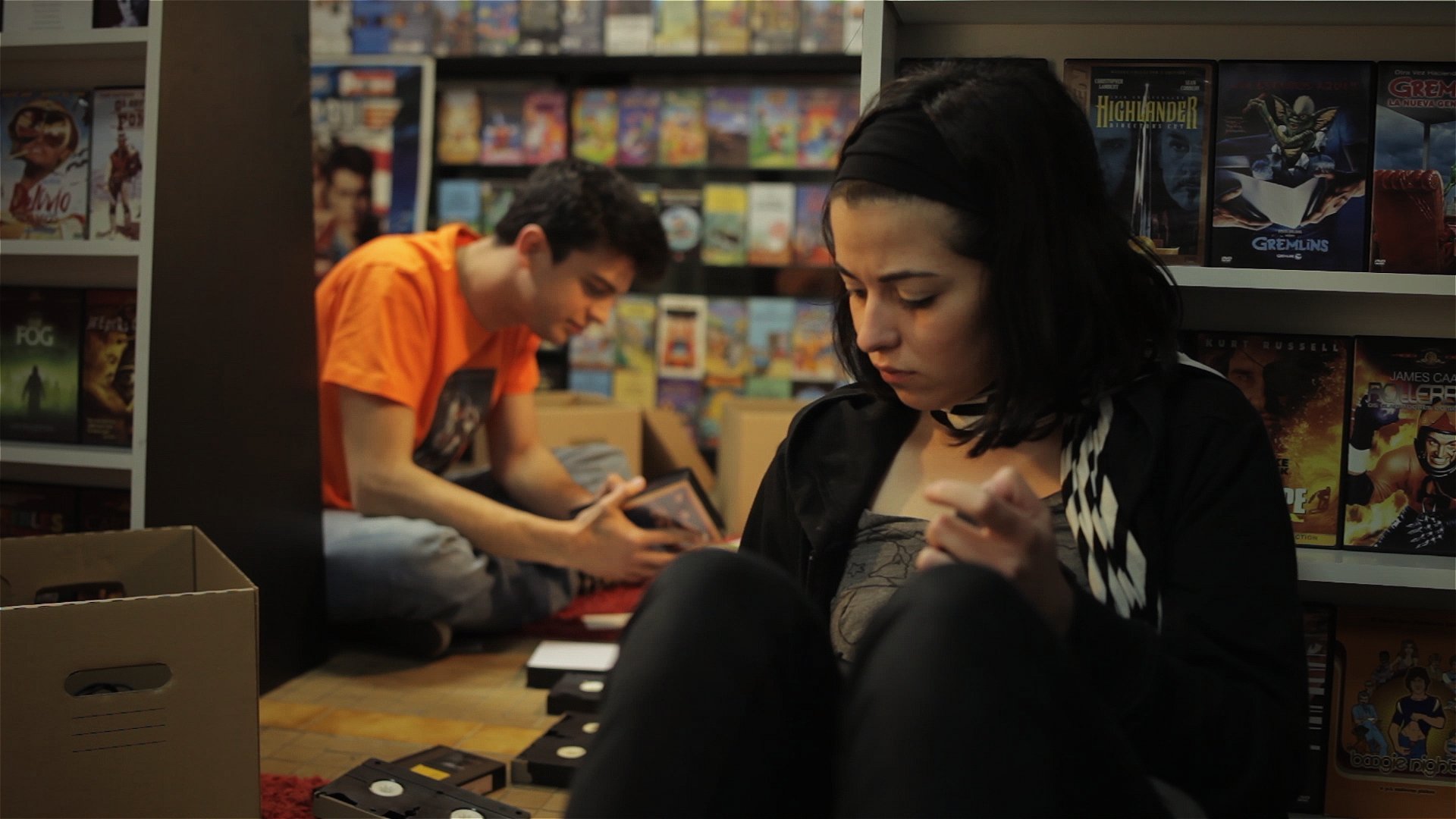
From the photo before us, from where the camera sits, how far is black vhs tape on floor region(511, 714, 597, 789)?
174cm

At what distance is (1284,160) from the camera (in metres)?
1.38

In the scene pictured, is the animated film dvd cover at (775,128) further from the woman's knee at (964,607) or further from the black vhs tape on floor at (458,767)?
the woman's knee at (964,607)

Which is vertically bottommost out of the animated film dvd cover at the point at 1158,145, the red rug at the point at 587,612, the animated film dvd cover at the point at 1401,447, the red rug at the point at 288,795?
the red rug at the point at 288,795

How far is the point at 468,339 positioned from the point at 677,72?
1741 mm

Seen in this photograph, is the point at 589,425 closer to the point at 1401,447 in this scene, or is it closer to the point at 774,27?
the point at 774,27

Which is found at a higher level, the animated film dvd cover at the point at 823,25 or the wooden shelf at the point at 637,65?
the animated film dvd cover at the point at 823,25

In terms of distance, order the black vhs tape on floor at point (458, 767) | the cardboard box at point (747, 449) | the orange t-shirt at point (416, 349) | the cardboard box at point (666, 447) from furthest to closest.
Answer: the cardboard box at point (666, 447) → the cardboard box at point (747, 449) → the orange t-shirt at point (416, 349) → the black vhs tape on floor at point (458, 767)

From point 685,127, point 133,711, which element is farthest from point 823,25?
point 133,711

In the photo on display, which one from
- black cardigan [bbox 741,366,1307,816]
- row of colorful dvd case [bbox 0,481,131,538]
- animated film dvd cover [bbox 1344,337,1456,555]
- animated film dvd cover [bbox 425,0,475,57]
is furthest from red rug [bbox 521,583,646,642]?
animated film dvd cover [bbox 425,0,475,57]

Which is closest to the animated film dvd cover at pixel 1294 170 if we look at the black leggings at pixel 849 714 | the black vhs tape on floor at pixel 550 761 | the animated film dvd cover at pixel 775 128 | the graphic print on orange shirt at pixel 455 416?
the black leggings at pixel 849 714

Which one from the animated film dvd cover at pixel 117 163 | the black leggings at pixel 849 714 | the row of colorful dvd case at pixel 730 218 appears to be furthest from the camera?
the row of colorful dvd case at pixel 730 218

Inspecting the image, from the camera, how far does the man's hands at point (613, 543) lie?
2.35m

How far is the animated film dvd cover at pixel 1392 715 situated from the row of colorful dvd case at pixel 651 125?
2569mm

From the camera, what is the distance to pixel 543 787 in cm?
175
